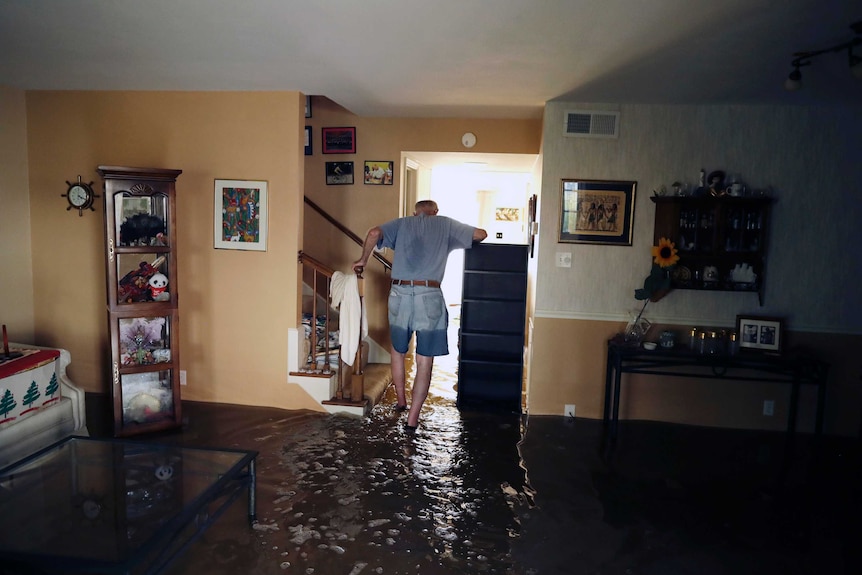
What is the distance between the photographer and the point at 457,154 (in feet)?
19.4

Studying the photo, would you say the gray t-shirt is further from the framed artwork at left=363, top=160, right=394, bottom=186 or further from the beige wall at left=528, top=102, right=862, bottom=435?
the framed artwork at left=363, top=160, right=394, bottom=186

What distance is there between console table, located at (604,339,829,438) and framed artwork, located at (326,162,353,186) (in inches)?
124

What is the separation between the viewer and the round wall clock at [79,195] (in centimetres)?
459

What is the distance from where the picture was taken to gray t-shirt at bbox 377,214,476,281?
4.07 metres

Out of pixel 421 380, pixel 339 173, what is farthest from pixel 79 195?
pixel 421 380

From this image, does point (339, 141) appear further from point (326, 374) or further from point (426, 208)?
point (326, 374)

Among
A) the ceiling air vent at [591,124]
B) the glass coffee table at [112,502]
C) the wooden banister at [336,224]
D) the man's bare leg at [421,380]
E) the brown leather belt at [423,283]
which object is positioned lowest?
the glass coffee table at [112,502]

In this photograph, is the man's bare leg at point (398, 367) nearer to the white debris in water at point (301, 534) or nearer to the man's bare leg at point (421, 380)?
the man's bare leg at point (421, 380)

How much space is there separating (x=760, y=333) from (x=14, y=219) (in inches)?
228

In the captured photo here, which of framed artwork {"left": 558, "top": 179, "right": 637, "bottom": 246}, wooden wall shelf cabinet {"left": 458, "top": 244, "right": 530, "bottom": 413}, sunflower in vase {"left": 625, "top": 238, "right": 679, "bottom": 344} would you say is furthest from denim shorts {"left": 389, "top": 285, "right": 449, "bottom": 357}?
sunflower in vase {"left": 625, "top": 238, "right": 679, "bottom": 344}

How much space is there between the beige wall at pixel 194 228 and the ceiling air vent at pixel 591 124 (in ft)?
6.79

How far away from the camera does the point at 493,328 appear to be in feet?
15.4

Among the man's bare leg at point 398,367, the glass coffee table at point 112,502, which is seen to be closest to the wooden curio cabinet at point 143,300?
the glass coffee table at point 112,502

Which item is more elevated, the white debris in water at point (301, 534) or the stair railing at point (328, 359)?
the stair railing at point (328, 359)
